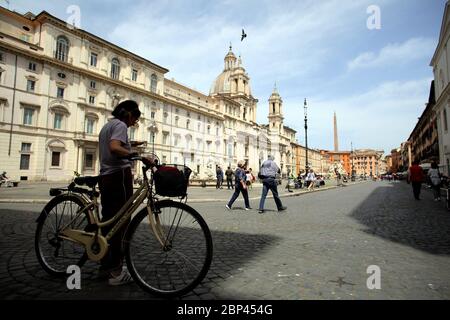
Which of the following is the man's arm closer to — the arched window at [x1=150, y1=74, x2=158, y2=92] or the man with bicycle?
the man with bicycle

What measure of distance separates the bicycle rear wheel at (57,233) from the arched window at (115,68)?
43702 mm

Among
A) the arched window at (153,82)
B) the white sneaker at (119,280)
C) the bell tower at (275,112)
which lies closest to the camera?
the white sneaker at (119,280)

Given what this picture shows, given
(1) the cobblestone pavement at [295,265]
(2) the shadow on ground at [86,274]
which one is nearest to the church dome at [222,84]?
(1) the cobblestone pavement at [295,265]

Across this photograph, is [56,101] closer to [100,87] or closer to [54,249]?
[100,87]

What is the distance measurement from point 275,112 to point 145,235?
10873 centimetres

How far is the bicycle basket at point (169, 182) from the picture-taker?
263 centimetres

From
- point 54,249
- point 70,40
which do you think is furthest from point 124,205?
point 70,40

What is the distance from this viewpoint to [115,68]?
139 feet

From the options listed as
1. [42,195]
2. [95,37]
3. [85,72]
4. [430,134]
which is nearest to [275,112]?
[430,134]

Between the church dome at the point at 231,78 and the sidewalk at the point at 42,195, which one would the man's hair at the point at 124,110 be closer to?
the sidewalk at the point at 42,195

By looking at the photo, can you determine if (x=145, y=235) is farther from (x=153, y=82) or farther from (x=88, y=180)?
(x=153, y=82)

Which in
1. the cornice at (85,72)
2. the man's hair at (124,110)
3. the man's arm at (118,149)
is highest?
the cornice at (85,72)

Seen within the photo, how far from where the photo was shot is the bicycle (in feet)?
8.66

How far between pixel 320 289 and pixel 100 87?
142 ft
